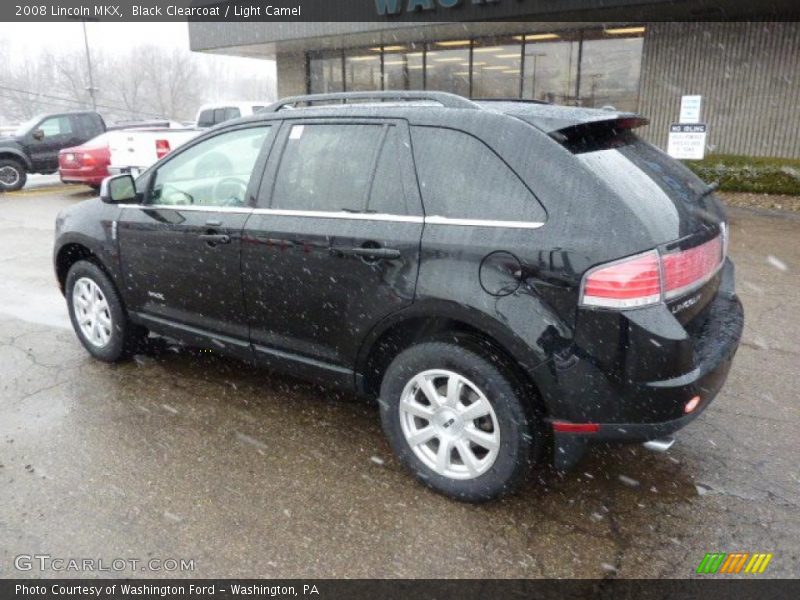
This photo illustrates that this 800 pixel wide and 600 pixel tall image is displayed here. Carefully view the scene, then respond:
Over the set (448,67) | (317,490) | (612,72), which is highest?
(448,67)

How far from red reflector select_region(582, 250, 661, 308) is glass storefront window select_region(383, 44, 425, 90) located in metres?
15.7

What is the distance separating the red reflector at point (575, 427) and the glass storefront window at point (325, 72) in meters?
17.7

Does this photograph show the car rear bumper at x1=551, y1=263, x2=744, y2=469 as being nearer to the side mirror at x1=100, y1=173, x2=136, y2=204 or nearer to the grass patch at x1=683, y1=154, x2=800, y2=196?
the side mirror at x1=100, y1=173, x2=136, y2=204

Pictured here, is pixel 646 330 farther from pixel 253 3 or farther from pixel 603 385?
pixel 253 3

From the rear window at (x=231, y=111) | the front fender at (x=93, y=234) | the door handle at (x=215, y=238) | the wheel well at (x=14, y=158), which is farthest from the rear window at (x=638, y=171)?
the wheel well at (x=14, y=158)

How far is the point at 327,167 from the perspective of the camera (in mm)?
3322

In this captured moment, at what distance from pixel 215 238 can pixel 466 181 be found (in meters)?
1.54

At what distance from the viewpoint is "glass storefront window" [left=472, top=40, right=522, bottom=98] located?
1586cm

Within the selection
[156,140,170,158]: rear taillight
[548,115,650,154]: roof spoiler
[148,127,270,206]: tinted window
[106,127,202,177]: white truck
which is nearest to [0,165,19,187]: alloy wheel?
[106,127,202,177]: white truck

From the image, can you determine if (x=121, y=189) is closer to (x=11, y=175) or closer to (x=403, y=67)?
(x=11, y=175)

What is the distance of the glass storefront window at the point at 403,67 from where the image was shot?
17.4 metres

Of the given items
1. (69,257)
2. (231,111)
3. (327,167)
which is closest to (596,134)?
(327,167)

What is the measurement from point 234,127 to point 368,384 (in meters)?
1.71

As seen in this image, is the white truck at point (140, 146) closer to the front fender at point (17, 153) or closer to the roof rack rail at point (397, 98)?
the front fender at point (17, 153)
